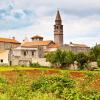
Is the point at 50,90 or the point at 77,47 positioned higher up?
the point at 77,47

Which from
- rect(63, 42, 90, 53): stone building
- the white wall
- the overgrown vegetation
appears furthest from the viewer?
rect(63, 42, 90, 53): stone building

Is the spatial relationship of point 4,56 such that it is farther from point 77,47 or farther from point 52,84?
point 52,84

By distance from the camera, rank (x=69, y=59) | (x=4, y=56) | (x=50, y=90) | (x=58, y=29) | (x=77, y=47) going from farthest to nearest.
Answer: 1. (x=58, y=29)
2. (x=77, y=47)
3. (x=4, y=56)
4. (x=69, y=59)
5. (x=50, y=90)

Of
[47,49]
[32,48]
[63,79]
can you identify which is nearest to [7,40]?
[47,49]

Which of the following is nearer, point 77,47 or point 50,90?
point 50,90

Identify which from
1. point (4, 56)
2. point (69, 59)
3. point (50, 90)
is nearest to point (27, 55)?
point (4, 56)

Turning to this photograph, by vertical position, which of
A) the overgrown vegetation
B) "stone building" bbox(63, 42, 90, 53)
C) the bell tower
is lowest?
the overgrown vegetation

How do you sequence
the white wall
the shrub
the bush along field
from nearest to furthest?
1. the bush along field
2. the shrub
3. the white wall

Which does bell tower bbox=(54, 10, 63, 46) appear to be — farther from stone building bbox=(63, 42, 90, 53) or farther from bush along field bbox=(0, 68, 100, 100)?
bush along field bbox=(0, 68, 100, 100)

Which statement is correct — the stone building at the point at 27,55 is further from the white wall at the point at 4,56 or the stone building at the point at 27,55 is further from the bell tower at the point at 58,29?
the bell tower at the point at 58,29

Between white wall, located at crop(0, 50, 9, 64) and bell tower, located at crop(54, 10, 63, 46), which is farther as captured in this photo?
bell tower, located at crop(54, 10, 63, 46)

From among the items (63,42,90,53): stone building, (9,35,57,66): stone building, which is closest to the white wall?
(9,35,57,66): stone building

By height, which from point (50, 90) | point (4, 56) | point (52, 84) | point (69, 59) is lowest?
point (50, 90)

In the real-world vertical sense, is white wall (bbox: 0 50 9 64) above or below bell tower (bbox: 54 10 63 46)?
below
